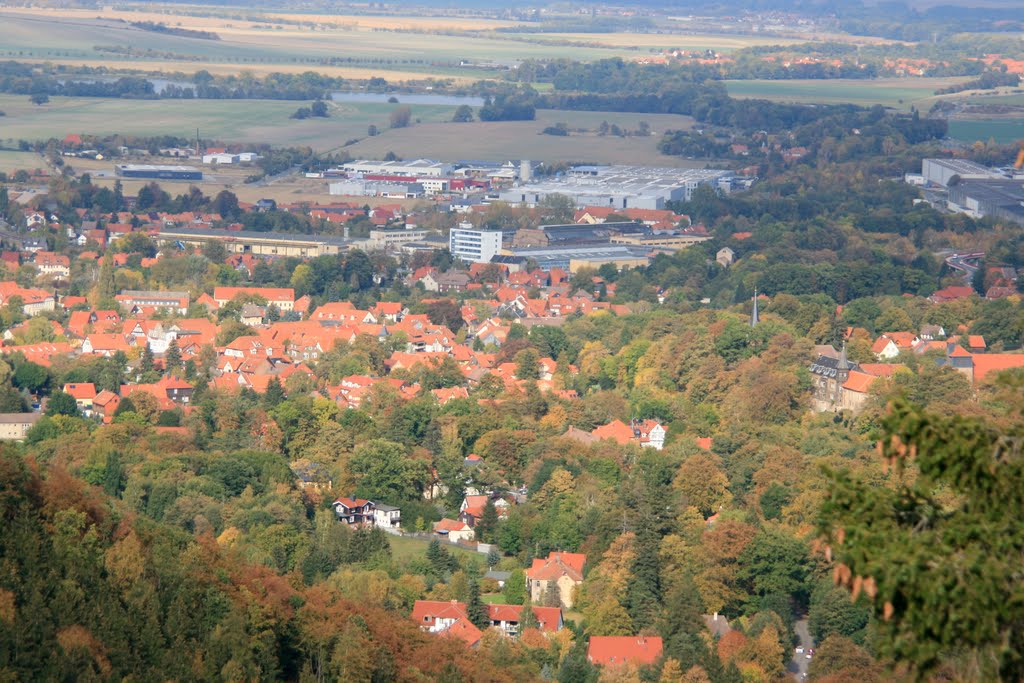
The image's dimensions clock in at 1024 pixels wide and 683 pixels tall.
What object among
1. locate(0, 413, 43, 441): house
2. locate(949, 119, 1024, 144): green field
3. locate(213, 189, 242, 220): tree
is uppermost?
locate(0, 413, 43, 441): house

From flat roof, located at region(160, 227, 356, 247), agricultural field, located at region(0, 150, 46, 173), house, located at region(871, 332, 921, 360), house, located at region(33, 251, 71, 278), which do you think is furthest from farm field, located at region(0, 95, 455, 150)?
house, located at region(871, 332, 921, 360)

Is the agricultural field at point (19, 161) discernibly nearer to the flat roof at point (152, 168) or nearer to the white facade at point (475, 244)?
the flat roof at point (152, 168)

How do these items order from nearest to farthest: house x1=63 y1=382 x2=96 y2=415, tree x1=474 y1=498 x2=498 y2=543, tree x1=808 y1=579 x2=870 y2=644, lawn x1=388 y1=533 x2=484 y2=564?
1. tree x1=808 y1=579 x2=870 y2=644
2. lawn x1=388 y1=533 x2=484 y2=564
3. tree x1=474 y1=498 x2=498 y2=543
4. house x1=63 y1=382 x2=96 y2=415

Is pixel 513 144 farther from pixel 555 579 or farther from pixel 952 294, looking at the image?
pixel 555 579

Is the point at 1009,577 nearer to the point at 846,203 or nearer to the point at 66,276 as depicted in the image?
the point at 66,276

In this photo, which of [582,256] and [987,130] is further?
[987,130]

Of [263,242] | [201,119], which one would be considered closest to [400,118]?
[201,119]

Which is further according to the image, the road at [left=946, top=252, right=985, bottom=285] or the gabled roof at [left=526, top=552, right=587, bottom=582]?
the road at [left=946, top=252, right=985, bottom=285]

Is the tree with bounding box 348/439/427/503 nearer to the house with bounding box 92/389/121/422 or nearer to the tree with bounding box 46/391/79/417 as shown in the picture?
the house with bounding box 92/389/121/422
